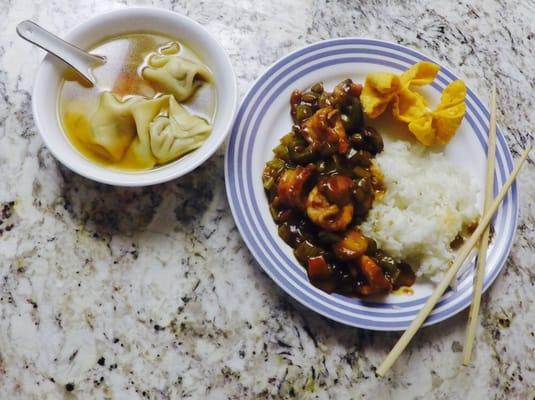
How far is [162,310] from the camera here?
204 cm

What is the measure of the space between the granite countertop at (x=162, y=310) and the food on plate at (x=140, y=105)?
194 mm

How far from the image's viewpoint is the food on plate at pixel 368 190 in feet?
6.40

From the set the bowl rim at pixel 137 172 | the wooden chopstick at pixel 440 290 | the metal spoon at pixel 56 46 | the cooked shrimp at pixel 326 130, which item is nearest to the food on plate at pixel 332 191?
the cooked shrimp at pixel 326 130

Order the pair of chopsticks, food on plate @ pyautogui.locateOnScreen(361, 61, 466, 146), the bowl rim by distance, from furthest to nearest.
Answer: food on plate @ pyautogui.locateOnScreen(361, 61, 466, 146)
the pair of chopsticks
the bowl rim

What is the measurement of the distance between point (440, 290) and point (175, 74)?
3.69ft

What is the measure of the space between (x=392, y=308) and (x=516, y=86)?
3.49ft

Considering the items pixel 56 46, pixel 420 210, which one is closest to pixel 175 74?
pixel 56 46

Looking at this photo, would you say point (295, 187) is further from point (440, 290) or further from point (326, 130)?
point (440, 290)

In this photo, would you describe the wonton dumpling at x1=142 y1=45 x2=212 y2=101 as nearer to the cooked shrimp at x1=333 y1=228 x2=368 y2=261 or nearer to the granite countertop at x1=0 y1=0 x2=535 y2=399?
the granite countertop at x1=0 y1=0 x2=535 y2=399

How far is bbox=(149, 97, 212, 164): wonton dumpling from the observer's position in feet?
6.33

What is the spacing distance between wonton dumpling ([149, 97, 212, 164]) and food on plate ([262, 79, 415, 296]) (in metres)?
0.27

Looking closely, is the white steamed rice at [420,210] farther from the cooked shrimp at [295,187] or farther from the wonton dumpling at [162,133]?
the wonton dumpling at [162,133]

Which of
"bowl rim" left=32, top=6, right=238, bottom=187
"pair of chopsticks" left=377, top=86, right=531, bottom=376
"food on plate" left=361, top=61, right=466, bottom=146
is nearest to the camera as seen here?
"bowl rim" left=32, top=6, right=238, bottom=187

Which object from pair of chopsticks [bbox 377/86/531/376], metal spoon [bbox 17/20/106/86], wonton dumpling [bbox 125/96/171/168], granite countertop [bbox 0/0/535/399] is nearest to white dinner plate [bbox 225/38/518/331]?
pair of chopsticks [bbox 377/86/531/376]
